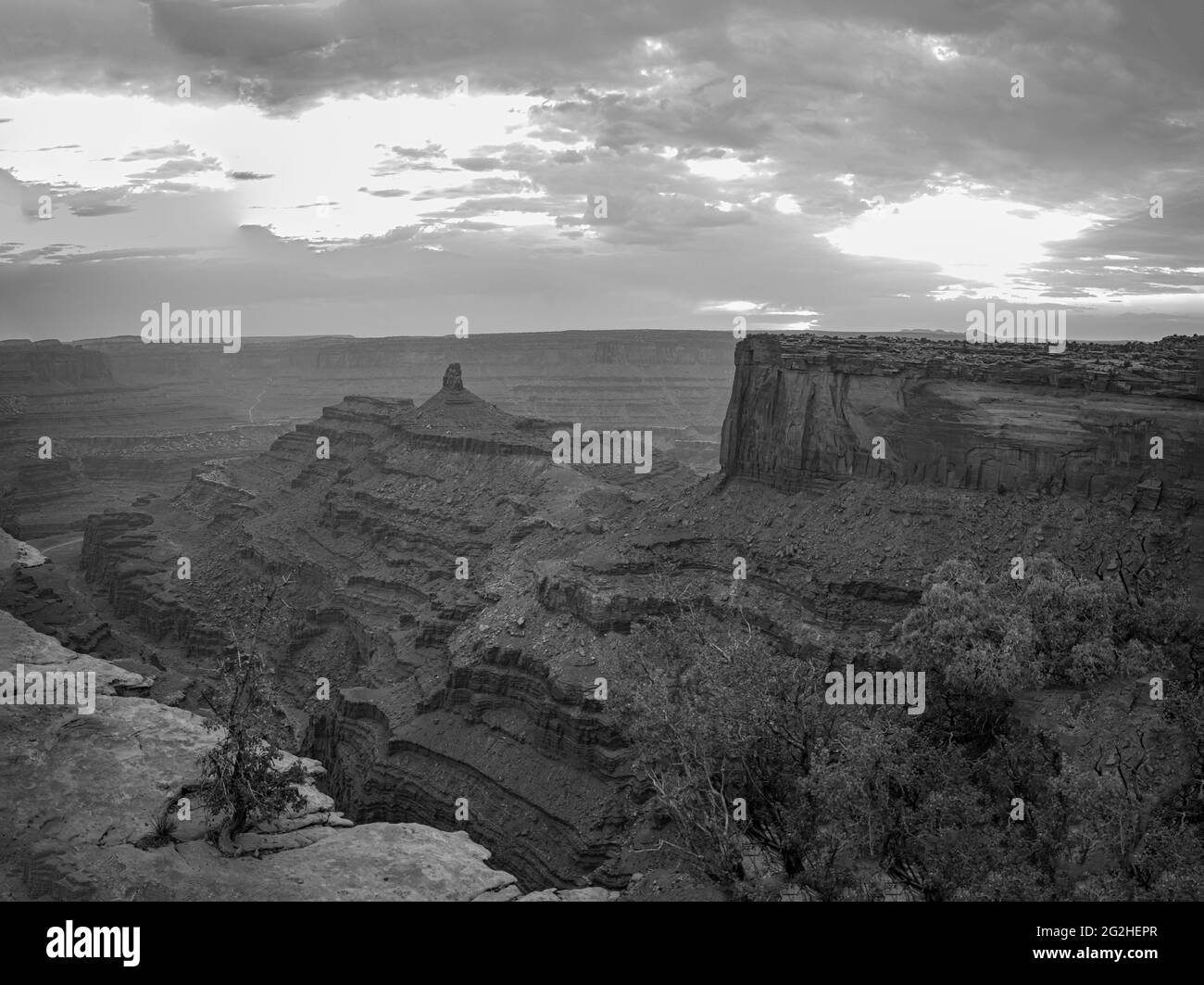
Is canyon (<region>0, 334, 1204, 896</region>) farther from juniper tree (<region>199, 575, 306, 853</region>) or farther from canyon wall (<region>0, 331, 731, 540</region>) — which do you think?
canyon wall (<region>0, 331, 731, 540</region>)

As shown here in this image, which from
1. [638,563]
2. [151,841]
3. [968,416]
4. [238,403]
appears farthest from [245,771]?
[238,403]

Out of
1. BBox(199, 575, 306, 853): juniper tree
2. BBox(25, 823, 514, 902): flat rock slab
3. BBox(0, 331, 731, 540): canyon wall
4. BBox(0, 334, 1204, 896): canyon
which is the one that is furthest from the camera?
BBox(0, 331, 731, 540): canyon wall

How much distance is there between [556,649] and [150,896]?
859 inches

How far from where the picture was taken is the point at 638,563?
147 ft

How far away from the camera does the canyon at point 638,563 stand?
36.0 metres

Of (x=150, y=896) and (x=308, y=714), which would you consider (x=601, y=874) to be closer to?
(x=150, y=896)

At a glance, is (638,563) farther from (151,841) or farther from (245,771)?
(151,841)

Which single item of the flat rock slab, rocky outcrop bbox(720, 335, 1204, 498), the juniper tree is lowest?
the flat rock slab

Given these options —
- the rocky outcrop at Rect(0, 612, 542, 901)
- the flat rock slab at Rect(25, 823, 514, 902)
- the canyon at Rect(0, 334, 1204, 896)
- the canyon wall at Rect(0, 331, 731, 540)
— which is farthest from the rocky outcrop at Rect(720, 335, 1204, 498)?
the canyon wall at Rect(0, 331, 731, 540)

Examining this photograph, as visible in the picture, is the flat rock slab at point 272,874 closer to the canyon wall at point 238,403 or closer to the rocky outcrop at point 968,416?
the rocky outcrop at point 968,416

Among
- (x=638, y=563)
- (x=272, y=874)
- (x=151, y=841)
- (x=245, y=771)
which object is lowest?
(x=272, y=874)

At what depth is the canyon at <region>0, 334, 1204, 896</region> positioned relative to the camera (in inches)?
1416

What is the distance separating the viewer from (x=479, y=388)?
18725cm

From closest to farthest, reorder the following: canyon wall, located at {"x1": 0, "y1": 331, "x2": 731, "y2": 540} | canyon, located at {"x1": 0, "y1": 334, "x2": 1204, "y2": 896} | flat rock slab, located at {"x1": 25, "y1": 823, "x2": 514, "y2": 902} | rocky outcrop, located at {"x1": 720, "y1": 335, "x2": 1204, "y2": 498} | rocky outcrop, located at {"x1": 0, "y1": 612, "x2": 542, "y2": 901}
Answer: flat rock slab, located at {"x1": 25, "y1": 823, "x2": 514, "y2": 902} < rocky outcrop, located at {"x1": 0, "y1": 612, "x2": 542, "y2": 901} < canyon, located at {"x1": 0, "y1": 334, "x2": 1204, "y2": 896} < rocky outcrop, located at {"x1": 720, "y1": 335, "x2": 1204, "y2": 498} < canyon wall, located at {"x1": 0, "y1": 331, "x2": 731, "y2": 540}
